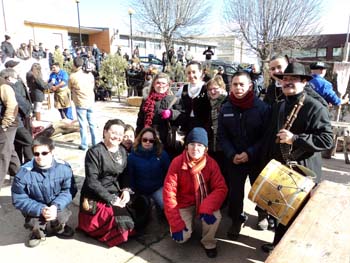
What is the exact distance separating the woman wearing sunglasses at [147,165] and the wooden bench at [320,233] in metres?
1.64

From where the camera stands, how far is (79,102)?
615 centimetres

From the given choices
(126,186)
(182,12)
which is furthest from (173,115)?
(182,12)

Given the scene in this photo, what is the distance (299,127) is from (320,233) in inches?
39.2

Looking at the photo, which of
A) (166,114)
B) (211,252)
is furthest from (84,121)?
(211,252)

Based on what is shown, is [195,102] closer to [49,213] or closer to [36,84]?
[49,213]

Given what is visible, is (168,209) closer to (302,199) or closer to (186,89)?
(302,199)

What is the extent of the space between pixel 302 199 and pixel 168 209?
1.15 metres

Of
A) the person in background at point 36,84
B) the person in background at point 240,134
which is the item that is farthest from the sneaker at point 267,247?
the person in background at point 36,84

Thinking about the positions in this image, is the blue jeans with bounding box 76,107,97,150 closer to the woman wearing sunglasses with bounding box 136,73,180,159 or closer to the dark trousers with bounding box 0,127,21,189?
the dark trousers with bounding box 0,127,21,189

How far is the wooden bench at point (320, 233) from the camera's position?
5.23ft

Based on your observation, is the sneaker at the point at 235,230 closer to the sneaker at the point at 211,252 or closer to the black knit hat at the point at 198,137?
the sneaker at the point at 211,252

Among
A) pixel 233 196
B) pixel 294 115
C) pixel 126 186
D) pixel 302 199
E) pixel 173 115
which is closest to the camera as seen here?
pixel 302 199

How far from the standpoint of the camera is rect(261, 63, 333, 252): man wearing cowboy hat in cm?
244

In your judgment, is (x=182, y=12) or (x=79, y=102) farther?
(x=182, y=12)
